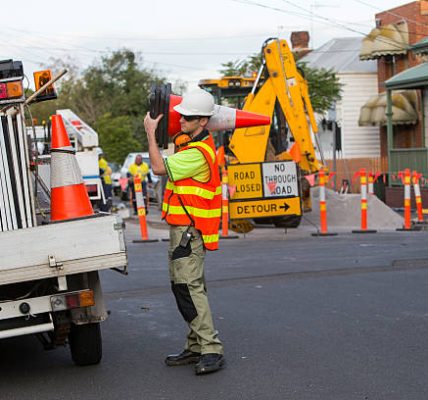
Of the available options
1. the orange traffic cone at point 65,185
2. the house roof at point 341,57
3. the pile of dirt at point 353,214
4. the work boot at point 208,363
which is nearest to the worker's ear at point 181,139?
the orange traffic cone at point 65,185

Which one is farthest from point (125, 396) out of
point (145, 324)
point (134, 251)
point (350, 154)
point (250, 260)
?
point (350, 154)

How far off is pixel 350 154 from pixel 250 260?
27.6 metres

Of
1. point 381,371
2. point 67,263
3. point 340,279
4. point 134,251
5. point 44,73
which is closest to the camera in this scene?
point 67,263

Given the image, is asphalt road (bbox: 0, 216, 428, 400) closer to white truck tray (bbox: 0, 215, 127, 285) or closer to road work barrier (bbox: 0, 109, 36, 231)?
white truck tray (bbox: 0, 215, 127, 285)

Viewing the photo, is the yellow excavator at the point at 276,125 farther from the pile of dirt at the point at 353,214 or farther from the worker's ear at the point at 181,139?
the worker's ear at the point at 181,139

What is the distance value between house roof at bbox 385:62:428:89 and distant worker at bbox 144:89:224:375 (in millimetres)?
23706

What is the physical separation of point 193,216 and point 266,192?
1204 centimetres

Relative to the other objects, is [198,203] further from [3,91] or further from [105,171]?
[105,171]

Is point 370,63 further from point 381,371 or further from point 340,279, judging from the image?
point 381,371

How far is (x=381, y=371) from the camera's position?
275 inches

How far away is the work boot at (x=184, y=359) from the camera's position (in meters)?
7.38

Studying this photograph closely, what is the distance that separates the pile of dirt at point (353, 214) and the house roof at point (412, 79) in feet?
29.1

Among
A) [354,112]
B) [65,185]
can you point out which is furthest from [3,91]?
[354,112]

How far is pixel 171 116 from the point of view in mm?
7426
